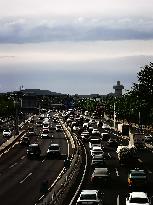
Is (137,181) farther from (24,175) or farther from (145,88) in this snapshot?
(145,88)

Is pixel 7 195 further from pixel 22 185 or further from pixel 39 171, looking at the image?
pixel 39 171

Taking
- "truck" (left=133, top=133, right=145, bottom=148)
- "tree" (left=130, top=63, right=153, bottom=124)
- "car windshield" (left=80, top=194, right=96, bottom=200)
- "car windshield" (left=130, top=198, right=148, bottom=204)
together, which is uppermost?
"tree" (left=130, top=63, right=153, bottom=124)

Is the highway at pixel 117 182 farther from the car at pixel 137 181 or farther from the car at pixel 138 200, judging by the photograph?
the car at pixel 138 200

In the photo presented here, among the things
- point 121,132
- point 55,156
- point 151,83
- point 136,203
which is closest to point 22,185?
point 136,203

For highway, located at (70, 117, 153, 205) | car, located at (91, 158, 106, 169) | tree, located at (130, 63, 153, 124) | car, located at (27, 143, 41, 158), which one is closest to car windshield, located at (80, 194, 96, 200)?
highway, located at (70, 117, 153, 205)

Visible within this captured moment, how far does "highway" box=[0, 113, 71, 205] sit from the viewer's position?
42.1 m

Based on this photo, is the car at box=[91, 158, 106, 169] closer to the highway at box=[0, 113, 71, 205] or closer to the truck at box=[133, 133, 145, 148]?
the highway at box=[0, 113, 71, 205]

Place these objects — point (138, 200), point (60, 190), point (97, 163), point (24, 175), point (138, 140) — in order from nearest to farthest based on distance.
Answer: point (138, 200), point (60, 190), point (24, 175), point (97, 163), point (138, 140)

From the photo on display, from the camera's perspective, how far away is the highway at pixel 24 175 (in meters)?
42.1

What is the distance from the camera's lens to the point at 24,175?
57.2 meters

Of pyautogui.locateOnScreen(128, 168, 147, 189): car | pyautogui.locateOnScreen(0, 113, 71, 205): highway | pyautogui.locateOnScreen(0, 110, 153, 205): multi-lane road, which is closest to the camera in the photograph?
pyautogui.locateOnScreen(0, 110, 153, 205): multi-lane road

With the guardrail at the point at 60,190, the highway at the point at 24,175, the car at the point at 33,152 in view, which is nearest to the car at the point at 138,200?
the guardrail at the point at 60,190

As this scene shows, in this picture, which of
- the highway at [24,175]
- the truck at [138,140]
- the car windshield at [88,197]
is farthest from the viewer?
the truck at [138,140]

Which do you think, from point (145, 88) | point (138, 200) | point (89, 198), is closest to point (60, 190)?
point (89, 198)
